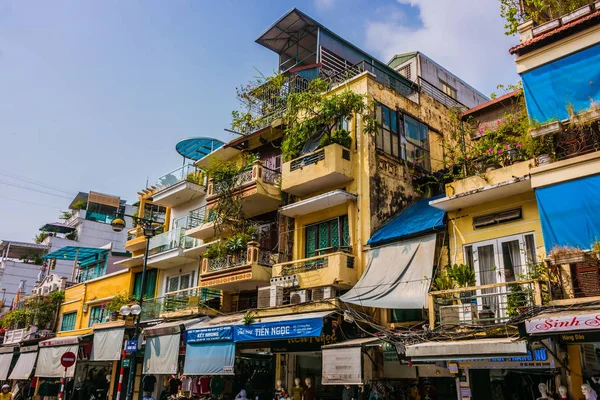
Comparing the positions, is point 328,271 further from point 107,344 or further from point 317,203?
point 107,344

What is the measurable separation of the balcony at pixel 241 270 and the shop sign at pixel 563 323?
10.7 m

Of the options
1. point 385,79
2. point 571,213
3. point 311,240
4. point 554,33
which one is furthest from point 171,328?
point 554,33

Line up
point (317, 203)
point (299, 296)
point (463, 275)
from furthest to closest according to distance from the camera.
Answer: point (317, 203), point (299, 296), point (463, 275)

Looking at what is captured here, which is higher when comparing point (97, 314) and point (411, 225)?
point (411, 225)

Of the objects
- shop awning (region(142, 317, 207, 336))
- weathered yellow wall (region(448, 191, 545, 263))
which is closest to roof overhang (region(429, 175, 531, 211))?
weathered yellow wall (region(448, 191, 545, 263))

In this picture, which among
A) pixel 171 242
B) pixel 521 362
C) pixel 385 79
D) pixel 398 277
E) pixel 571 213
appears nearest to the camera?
pixel 571 213

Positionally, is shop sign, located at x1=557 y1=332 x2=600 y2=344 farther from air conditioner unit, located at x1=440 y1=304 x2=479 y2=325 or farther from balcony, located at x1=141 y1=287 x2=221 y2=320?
balcony, located at x1=141 y1=287 x2=221 y2=320

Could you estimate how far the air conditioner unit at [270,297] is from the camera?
18.5 m

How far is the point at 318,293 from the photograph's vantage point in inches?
692

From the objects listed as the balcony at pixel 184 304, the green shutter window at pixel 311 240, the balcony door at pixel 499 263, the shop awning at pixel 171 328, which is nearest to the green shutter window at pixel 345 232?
the green shutter window at pixel 311 240

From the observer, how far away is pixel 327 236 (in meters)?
19.4

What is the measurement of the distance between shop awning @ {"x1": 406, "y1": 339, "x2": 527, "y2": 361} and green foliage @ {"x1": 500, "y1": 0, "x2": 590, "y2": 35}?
9.09 metres

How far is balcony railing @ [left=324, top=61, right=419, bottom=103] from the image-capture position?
2183cm

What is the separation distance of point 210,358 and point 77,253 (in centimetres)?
2488
